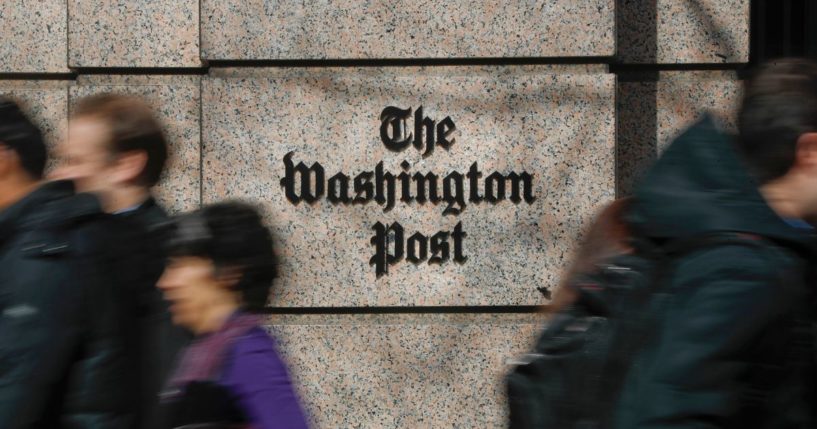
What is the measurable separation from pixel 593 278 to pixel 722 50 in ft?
10.9

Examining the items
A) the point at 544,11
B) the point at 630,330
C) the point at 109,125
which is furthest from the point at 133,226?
the point at 544,11

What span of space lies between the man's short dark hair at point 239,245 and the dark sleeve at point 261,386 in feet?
0.60

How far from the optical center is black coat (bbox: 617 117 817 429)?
1730 millimetres

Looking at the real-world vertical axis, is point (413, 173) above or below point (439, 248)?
above

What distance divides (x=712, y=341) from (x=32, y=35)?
4.37m

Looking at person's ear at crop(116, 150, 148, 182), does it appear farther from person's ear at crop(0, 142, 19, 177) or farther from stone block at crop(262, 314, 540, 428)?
stone block at crop(262, 314, 540, 428)

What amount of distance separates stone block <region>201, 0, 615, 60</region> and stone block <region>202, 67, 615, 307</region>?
0.13 metres

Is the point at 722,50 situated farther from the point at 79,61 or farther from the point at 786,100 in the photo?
the point at 786,100

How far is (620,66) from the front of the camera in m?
5.28

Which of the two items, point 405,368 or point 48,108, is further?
point 48,108

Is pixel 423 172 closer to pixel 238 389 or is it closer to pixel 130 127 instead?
pixel 130 127

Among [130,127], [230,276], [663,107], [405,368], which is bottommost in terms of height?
[405,368]

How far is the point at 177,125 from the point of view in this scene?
16.8 ft

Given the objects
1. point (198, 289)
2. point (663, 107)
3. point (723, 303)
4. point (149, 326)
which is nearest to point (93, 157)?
point (149, 326)
